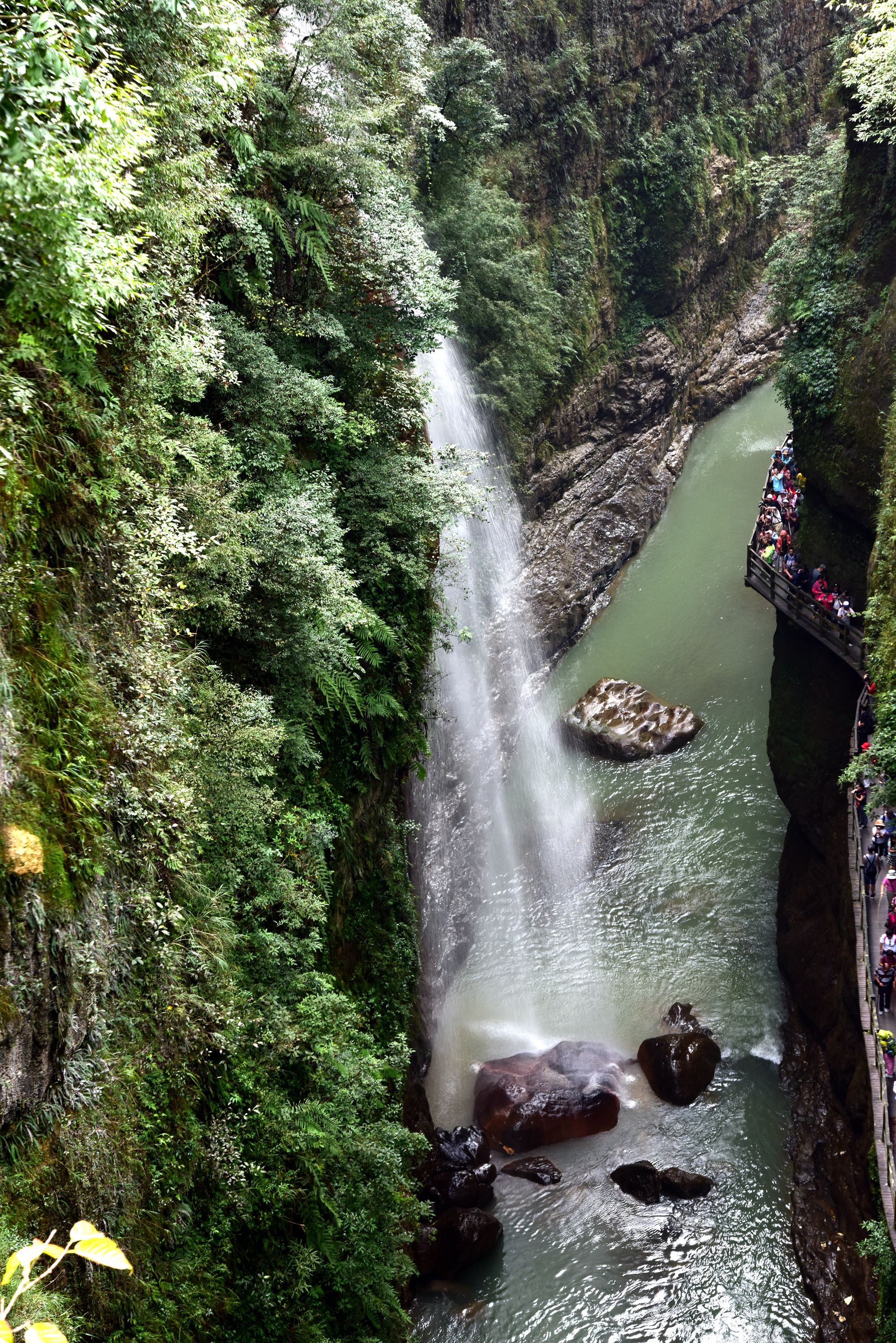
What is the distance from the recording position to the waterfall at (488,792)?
18.5 m

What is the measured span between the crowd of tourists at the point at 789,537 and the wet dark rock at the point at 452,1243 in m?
12.9

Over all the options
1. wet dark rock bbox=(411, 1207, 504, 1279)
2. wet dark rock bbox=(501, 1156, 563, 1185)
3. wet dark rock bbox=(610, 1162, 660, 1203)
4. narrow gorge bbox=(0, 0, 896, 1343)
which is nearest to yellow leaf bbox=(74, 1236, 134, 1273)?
narrow gorge bbox=(0, 0, 896, 1343)

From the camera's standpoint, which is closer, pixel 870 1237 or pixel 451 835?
pixel 870 1237

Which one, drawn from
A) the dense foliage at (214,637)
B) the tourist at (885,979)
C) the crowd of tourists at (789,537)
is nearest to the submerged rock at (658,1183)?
the tourist at (885,979)

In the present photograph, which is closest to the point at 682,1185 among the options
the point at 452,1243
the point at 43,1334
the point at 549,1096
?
the point at 549,1096

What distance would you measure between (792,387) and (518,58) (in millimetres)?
12973

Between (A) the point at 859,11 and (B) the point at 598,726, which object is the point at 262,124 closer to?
(B) the point at 598,726

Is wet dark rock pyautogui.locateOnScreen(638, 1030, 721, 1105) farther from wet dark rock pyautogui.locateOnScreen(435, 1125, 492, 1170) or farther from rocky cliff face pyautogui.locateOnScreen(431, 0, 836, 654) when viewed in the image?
rocky cliff face pyautogui.locateOnScreen(431, 0, 836, 654)

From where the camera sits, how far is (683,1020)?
1772 centimetres

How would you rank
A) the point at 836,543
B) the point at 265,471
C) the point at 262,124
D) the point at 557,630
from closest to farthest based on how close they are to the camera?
the point at 265,471
the point at 262,124
the point at 836,543
the point at 557,630

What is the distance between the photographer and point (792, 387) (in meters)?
20.0

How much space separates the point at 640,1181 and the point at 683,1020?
3456 mm

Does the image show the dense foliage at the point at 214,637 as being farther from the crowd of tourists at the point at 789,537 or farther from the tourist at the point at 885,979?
the crowd of tourists at the point at 789,537

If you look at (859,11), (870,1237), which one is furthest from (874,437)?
(859,11)
